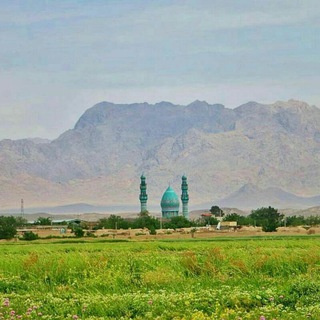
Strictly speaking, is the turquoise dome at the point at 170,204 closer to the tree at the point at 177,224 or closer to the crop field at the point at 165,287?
the tree at the point at 177,224

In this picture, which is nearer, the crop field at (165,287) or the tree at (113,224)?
the crop field at (165,287)

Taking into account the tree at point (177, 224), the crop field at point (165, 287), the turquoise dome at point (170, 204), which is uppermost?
the turquoise dome at point (170, 204)

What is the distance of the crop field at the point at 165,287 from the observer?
699 inches

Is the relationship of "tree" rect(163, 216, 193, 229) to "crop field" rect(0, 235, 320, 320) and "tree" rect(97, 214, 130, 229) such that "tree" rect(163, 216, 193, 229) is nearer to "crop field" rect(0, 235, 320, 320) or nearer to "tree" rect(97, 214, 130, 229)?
"tree" rect(97, 214, 130, 229)

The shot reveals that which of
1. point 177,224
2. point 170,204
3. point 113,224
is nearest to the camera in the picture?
point 177,224

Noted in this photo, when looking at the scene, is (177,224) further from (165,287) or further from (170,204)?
(165,287)

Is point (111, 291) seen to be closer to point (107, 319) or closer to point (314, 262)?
point (107, 319)

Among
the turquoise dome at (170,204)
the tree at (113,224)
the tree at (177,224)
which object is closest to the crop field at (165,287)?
the tree at (177,224)

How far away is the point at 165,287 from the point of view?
882 inches

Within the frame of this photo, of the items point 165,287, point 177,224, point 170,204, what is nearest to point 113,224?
point 177,224

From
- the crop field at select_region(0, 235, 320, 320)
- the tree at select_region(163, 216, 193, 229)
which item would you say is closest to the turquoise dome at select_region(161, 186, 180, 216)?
the tree at select_region(163, 216, 193, 229)

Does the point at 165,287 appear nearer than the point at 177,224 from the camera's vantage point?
Yes

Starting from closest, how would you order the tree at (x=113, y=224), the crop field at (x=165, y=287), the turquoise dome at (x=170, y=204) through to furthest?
the crop field at (x=165, y=287) → the tree at (x=113, y=224) → the turquoise dome at (x=170, y=204)

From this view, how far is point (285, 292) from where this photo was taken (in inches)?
752
